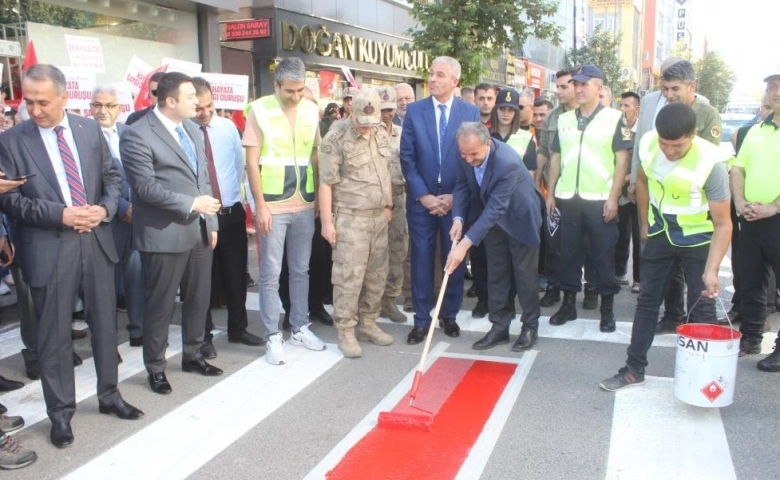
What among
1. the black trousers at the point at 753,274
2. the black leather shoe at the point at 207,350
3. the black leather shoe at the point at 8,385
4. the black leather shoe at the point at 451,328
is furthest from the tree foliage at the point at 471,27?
the black leather shoe at the point at 8,385

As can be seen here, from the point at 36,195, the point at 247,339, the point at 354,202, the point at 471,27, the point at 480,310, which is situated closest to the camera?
the point at 36,195

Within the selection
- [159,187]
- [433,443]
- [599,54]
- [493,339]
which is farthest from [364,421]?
[599,54]

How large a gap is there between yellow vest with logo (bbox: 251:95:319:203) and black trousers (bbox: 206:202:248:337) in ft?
1.54

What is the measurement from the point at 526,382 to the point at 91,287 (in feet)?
9.33

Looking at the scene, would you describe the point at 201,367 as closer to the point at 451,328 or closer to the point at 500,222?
the point at 451,328

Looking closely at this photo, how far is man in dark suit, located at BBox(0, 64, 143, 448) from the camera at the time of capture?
362 centimetres

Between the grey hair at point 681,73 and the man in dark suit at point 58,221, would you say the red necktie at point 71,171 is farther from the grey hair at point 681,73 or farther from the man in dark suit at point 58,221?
the grey hair at point 681,73

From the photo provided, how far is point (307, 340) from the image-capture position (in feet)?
17.4

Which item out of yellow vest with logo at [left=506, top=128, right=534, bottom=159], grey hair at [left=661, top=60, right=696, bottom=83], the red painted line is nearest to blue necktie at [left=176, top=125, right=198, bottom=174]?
the red painted line

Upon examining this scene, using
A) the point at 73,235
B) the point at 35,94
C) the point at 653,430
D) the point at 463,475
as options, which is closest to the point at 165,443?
the point at 73,235

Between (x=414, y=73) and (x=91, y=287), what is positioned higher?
(x=414, y=73)

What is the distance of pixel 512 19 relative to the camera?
49.9 feet

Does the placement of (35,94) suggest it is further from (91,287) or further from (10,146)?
(91,287)

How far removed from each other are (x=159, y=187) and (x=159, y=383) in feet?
4.40
